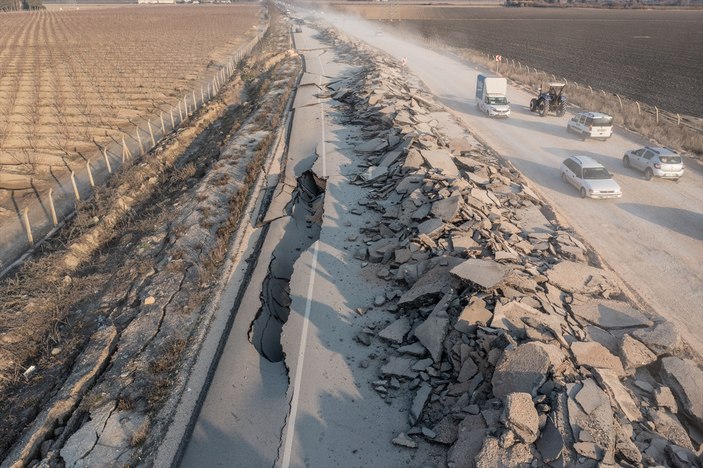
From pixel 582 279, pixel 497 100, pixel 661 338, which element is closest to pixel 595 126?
pixel 497 100

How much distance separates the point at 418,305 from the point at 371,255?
2.96 meters

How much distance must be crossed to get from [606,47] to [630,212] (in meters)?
70.1

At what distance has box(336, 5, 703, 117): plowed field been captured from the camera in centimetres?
4587

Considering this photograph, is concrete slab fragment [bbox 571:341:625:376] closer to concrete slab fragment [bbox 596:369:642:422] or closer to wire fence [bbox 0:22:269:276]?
concrete slab fragment [bbox 596:369:642:422]

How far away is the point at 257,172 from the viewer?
2020 centimetres

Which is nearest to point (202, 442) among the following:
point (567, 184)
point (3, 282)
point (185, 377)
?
point (185, 377)

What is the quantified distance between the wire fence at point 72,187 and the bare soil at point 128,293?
3.38 feet

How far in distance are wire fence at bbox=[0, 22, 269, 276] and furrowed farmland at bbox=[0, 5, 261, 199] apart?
0.26 m

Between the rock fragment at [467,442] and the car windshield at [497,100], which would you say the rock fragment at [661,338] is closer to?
the rock fragment at [467,442]

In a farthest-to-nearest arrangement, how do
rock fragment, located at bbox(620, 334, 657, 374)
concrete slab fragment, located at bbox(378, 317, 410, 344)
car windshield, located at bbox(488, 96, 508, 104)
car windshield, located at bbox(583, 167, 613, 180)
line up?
car windshield, located at bbox(488, 96, 508, 104), car windshield, located at bbox(583, 167, 613, 180), concrete slab fragment, located at bbox(378, 317, 410, 344), rock fragment, located at bbox(620, 334, 657, 374)

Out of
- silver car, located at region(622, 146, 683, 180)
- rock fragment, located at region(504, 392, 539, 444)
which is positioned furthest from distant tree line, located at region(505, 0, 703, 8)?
rock fragment, located at region(504, 392, 539, 444)

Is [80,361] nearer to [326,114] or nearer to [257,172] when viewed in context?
[257,172]

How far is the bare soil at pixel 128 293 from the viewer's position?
379 inches

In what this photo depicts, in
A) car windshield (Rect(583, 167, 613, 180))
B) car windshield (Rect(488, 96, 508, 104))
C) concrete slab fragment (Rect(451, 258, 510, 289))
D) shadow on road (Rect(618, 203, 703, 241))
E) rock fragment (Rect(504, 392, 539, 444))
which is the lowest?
shadow on road (Rect(618, 203, 703, 241))
